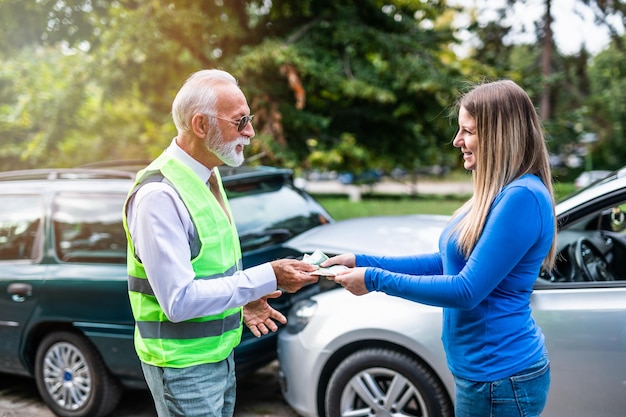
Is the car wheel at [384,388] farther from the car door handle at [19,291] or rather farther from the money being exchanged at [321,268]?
the car door handle at [19,291]

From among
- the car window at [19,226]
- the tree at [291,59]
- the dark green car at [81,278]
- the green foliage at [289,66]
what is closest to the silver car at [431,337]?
the dark green car at [81,278]

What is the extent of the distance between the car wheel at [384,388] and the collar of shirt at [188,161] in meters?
1.67

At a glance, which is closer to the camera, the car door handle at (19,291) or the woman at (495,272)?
the woman at (495,272)

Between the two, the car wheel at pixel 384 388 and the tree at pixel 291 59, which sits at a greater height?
the tree at pixel 291 59

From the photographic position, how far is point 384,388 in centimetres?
316

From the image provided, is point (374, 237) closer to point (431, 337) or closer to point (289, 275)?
point (431, 337)

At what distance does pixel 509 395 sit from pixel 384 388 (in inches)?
54.3

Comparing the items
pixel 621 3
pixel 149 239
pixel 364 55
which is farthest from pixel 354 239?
pixel 621 3

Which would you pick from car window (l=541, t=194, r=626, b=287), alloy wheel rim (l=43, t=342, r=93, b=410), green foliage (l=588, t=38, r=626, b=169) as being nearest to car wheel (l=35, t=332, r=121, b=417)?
alloy wheel rim (l=43, t=342, r=93, b=410)

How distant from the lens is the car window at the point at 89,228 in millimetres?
3814

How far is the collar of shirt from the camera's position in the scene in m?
1.87

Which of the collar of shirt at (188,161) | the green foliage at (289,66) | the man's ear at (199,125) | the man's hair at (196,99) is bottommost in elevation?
the collar of shirt at (188,161)

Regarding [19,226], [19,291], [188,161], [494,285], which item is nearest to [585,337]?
[494,285]

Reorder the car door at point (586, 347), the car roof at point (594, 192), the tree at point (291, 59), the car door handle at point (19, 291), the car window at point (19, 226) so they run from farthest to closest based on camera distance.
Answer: the tree at point (291, 59)
the car window at point (19, 226)
the car door handle at point (19, 291)
the car roof at point (594, 192)
the car door at point (586, 347)
